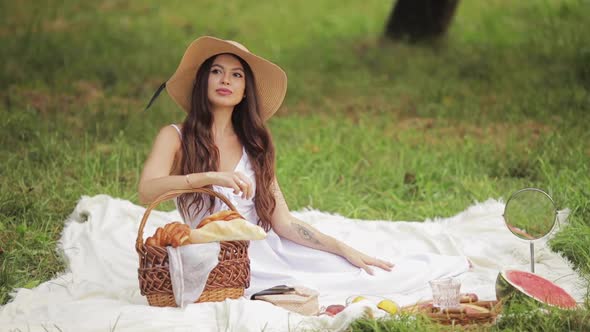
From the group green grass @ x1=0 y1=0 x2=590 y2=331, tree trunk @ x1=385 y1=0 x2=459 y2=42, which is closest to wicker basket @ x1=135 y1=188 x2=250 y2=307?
green grass @ x1=0 y1=0 x2=590 y2=331

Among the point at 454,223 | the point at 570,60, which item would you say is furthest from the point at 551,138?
the point at 570,60

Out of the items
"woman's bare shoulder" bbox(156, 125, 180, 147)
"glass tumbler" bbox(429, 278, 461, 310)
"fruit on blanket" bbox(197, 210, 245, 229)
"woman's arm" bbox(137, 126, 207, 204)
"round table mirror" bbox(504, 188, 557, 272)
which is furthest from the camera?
"woman's bare shoulder" bbox(156, 125, 180, 147)

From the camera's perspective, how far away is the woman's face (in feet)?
16.2

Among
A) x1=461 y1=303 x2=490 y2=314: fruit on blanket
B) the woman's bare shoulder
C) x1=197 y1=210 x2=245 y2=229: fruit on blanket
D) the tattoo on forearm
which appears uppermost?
the woman's bare shoulder

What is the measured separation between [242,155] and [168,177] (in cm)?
62

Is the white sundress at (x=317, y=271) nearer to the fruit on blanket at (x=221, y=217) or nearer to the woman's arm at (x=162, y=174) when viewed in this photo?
the woman's arm at (x=162, y=174)

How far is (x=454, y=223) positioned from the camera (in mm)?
6383

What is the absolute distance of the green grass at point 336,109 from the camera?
6.56 m

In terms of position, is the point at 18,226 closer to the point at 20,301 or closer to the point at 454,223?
the point at 20,301

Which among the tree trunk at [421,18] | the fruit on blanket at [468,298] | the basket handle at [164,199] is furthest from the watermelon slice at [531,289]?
the tree trunk at [421,18]

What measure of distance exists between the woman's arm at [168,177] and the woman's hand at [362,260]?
858mm

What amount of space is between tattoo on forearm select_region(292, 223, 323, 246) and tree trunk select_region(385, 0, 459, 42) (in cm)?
654

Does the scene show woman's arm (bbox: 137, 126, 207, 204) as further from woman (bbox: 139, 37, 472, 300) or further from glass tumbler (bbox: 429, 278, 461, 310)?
glass tumbler (bbox: 429, 278, 461, 310)

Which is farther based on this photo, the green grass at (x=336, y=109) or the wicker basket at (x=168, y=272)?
the green grass at (x=336, y=109)
